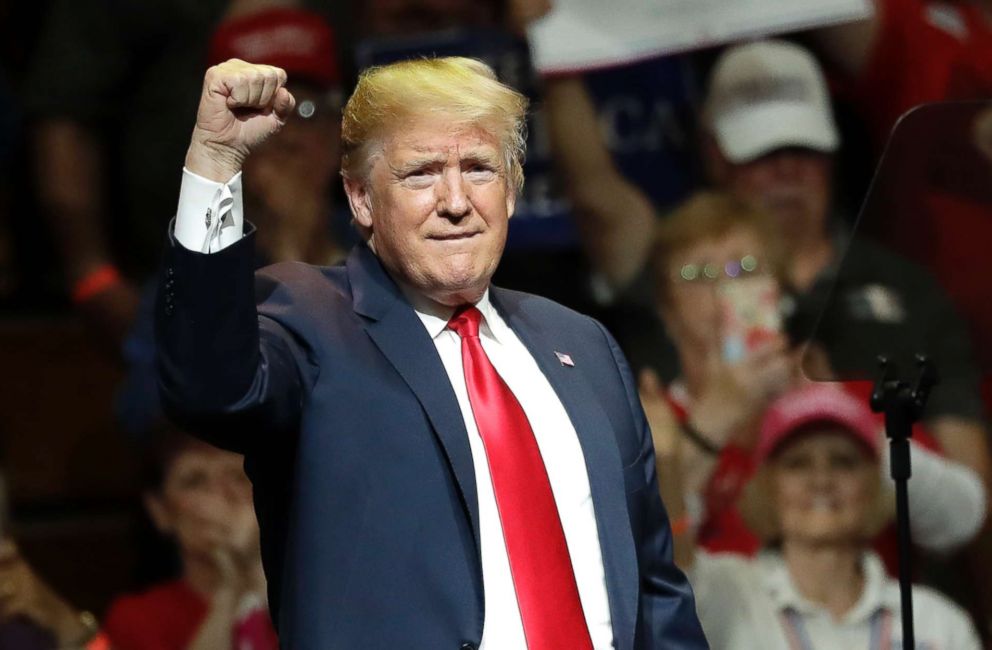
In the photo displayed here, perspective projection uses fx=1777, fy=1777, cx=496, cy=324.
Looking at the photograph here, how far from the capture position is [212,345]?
6.57ft

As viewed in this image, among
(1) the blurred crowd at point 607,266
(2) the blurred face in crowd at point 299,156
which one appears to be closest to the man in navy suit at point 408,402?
(1) the blurred crowd at point 607,266

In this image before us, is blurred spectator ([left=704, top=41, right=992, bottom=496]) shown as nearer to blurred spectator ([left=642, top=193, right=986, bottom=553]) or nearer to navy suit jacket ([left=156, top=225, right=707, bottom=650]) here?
blurred spectator ([left=642, top=193, right=986, bottom=553])

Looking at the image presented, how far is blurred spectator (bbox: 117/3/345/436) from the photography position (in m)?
3.97

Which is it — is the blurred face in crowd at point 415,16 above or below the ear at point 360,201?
above

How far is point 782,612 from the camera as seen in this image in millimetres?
3537

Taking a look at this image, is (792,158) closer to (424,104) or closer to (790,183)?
(790,183)

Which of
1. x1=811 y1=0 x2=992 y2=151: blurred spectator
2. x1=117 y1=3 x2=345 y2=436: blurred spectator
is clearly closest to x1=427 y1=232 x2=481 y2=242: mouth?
x1=117 y1=3 x2=345 y2=436: blurred spectator

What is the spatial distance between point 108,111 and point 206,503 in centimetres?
125

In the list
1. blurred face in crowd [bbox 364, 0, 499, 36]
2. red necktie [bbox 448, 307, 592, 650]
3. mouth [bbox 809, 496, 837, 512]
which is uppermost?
blurred face in crowd [bbox 364, 0, 499, 36]

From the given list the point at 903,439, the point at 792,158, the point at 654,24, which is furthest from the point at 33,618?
the point at 792,158

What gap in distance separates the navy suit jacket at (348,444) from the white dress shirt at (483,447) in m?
0.02

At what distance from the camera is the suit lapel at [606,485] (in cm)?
224

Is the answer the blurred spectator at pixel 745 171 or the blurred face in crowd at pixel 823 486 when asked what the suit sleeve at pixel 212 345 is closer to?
the blurred face in crowd at pixel 823 486

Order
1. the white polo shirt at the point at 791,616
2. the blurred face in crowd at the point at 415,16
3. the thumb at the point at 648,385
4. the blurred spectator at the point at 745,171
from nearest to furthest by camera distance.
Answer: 1. the white polo shirt at the point at 791,616
2. the thumb at the point at 648,385
3. the blurred spectator at the point at 745,171
4. the blurred face in crowd at the point at 415,16
